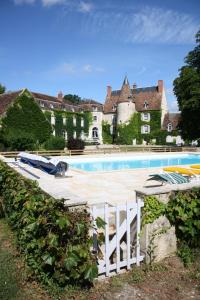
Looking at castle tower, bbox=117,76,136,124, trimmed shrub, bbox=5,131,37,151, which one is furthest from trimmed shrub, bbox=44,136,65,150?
castle tower, bbox=117,76,136,124

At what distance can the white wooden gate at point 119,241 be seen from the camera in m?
5.03

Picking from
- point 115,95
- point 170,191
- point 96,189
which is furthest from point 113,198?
point 115,95

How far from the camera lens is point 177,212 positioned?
5637mm

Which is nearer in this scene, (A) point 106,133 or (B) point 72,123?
(B) point 72,123

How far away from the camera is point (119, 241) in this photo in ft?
17.3

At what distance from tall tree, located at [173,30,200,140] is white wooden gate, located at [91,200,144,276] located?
104ft

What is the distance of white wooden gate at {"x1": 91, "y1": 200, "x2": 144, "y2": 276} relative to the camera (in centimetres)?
503

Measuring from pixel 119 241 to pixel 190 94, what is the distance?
33.9m

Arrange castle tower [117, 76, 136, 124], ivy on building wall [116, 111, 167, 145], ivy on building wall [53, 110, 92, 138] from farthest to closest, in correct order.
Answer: castle tower [117, 76, 136, 124] → ivy on building wall [116, 111, 167, 145] → ivy on building wall [53, 110, 92, 138]

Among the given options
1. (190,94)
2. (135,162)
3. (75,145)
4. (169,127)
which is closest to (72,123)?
(169,127)

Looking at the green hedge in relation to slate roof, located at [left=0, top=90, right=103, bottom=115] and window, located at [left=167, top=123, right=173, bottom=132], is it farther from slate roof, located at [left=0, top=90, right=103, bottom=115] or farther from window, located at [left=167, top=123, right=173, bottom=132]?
window, located at [left=167, top=123, right=173, bottom=132]

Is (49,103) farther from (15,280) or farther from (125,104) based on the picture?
(15,280)

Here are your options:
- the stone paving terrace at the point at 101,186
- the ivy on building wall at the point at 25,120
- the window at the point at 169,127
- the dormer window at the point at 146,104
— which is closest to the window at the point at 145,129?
the dormer window at the point at 146,104

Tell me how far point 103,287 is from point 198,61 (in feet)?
131
